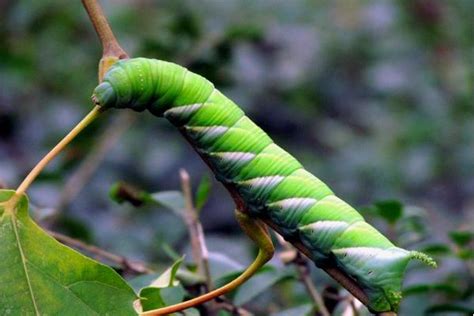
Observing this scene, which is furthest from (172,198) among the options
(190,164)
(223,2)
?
(223,2)

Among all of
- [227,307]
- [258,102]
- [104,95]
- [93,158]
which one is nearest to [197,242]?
[227,307]

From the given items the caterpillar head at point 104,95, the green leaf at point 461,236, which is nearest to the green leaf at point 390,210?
the green leaf at point 461,236

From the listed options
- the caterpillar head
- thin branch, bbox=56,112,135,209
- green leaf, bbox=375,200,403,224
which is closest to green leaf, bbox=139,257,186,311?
the caterpillar head

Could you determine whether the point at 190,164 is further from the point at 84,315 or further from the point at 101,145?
the point at 84,315

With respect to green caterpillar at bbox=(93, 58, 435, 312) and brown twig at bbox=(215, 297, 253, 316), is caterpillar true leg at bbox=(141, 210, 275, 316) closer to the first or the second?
green caterpillar at bbox=(93, 58, 435, 312)

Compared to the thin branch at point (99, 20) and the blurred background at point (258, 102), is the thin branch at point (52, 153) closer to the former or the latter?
the thin branch at point (99, 20)

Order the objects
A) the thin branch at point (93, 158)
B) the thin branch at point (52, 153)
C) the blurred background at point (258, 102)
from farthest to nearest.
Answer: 1. the blurred background at point (258, 102)
2. the thin branch at point (93, 158)
3. the thin branch at point (52, 153)
